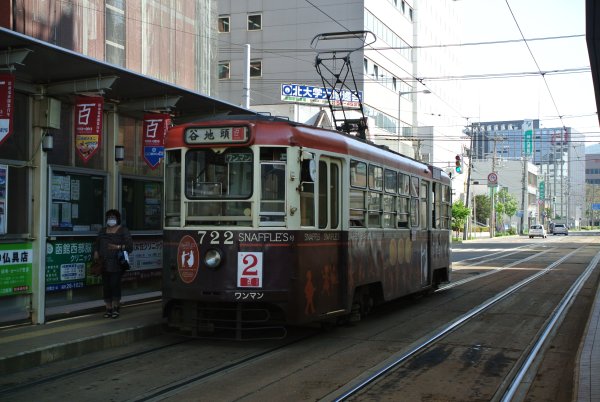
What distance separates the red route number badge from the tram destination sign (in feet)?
4.48

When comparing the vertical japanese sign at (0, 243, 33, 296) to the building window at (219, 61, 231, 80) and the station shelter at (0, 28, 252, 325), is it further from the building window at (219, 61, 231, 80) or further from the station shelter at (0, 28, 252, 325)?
the building window at (219, 61, 231, 80)

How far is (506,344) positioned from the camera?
31.1 ft

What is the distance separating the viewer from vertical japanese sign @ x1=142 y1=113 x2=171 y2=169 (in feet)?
39.3

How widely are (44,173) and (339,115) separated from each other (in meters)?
36.7

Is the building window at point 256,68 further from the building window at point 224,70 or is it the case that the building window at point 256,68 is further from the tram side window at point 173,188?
the tram side window at point 173,188

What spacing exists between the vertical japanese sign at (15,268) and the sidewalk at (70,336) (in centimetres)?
58

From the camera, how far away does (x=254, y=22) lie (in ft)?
160

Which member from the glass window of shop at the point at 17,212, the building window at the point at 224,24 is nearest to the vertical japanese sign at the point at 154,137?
the glass window of shop at the point at 17,212

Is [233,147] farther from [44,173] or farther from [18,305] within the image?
[18,305]

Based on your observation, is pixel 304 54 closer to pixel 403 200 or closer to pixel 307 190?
pixel 403 200

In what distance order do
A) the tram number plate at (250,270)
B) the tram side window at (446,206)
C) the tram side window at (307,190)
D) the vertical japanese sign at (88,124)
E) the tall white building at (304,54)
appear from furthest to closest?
the tall white building at (304,54) → the tram side window at (446,206) → the vertical japanese sign at (88,124) → the tram side window at (307,190) → the tram number plate at (250,270)

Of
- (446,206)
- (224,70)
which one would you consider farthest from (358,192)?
(224,70)

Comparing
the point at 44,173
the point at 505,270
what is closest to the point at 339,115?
the point at 505,270

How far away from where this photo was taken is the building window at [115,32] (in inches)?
583
